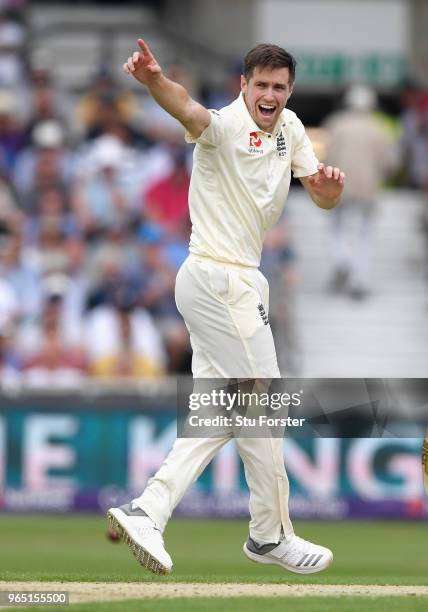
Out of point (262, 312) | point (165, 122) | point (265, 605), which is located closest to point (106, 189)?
point (165, 122)

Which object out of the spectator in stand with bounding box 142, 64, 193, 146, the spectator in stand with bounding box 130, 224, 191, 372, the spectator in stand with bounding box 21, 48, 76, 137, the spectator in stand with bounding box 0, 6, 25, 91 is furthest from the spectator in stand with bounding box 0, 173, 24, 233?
the spectator in stand with bounding box 142, 64, 193, 146

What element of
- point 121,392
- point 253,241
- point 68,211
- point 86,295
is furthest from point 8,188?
point 253,241

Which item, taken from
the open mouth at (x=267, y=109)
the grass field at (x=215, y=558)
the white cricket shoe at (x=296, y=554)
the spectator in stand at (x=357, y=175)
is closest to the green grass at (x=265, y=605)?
the grass field at (x=215, y=558)

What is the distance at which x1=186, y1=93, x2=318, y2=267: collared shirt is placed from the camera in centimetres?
798

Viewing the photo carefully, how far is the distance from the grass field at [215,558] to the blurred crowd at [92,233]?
5.39ft

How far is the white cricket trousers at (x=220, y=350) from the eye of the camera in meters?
8.07

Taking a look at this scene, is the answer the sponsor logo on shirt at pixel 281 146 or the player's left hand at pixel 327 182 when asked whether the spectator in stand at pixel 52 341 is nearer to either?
the player's left hand at pixel 327 182

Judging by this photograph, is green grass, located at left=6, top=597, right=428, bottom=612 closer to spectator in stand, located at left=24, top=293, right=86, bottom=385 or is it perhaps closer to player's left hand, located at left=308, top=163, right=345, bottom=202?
player's left hand, located at left=308, top=163, right=345, bottom=202

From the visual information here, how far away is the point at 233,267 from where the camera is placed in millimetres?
8086

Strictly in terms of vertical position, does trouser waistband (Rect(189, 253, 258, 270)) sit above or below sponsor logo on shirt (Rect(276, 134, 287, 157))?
below

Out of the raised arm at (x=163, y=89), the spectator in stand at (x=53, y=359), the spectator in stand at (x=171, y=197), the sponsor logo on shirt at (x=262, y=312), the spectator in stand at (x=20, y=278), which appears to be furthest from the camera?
the spectator in stand at (x=171, y=197)

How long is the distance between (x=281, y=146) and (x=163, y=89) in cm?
86

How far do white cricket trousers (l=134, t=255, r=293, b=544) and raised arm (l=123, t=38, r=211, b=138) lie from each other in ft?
2.48

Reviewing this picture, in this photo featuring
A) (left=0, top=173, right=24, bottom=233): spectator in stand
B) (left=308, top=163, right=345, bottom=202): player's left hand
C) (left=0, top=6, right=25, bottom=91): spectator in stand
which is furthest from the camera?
(left=0, top=6, right=25, bottom=91): spectator in stand
